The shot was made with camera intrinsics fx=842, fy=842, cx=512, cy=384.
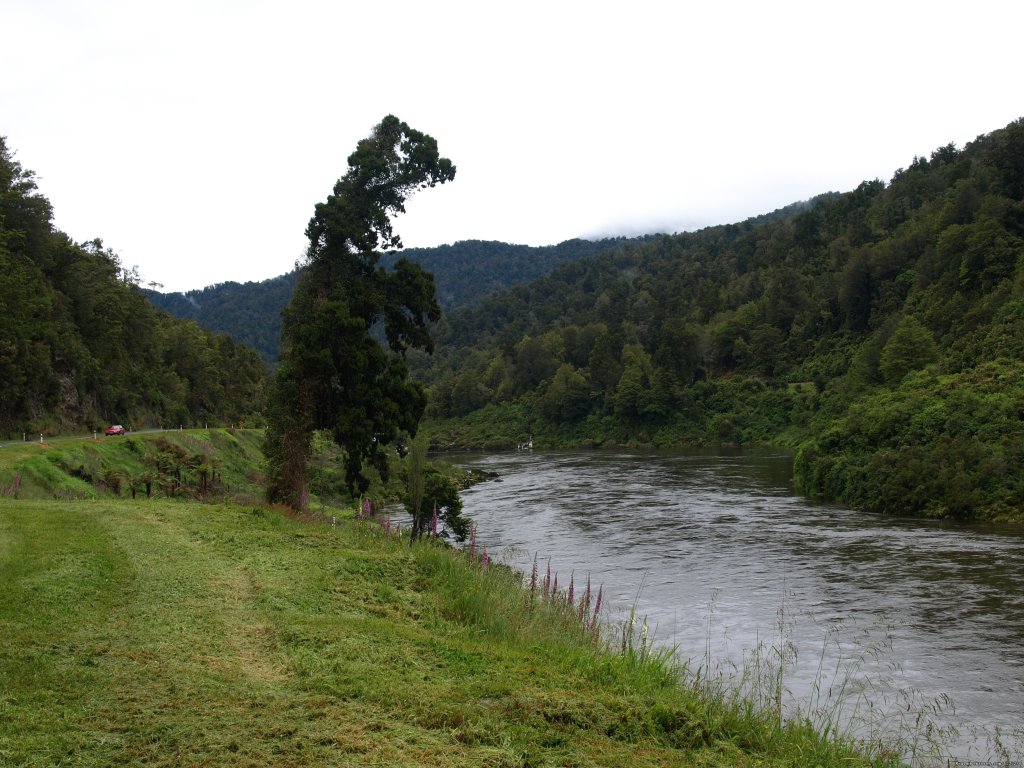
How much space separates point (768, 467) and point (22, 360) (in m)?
53.2

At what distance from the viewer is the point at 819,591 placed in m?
24.9

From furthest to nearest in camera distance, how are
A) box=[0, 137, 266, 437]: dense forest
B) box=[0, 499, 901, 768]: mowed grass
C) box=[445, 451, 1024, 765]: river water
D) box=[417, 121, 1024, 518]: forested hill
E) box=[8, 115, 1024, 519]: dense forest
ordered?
box=[0, 137, 266, 437]: dense forest, box=[8, 115, 1024, 519]: dense forest, box=[417, 121, 1024, 518]: forested hill, box=[445, 451, 1024, 765]: river water, box=[0, 499, 901, 768]: mowed grass

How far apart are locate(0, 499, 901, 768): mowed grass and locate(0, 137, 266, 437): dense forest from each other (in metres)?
38.0

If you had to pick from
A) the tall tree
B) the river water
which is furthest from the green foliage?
the tall tree

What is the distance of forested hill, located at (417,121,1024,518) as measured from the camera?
143 feet

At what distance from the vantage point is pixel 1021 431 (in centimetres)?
4012

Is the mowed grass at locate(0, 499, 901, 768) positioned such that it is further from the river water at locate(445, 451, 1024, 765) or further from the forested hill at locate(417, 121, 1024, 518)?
the forested hill at locate(417, 121, 1024, 518)

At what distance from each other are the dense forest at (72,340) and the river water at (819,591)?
2744cm

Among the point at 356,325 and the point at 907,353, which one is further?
the point at 907,353

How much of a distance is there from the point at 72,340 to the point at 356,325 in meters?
39.3

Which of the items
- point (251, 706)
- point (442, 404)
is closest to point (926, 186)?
point (442, 404)

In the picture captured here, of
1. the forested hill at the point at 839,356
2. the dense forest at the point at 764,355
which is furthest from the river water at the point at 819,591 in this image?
the dense forest at the point at 764,355

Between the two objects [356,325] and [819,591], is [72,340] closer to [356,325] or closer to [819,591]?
[356,325]

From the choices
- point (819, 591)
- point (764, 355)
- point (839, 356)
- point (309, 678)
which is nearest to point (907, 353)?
point (839, 356)
